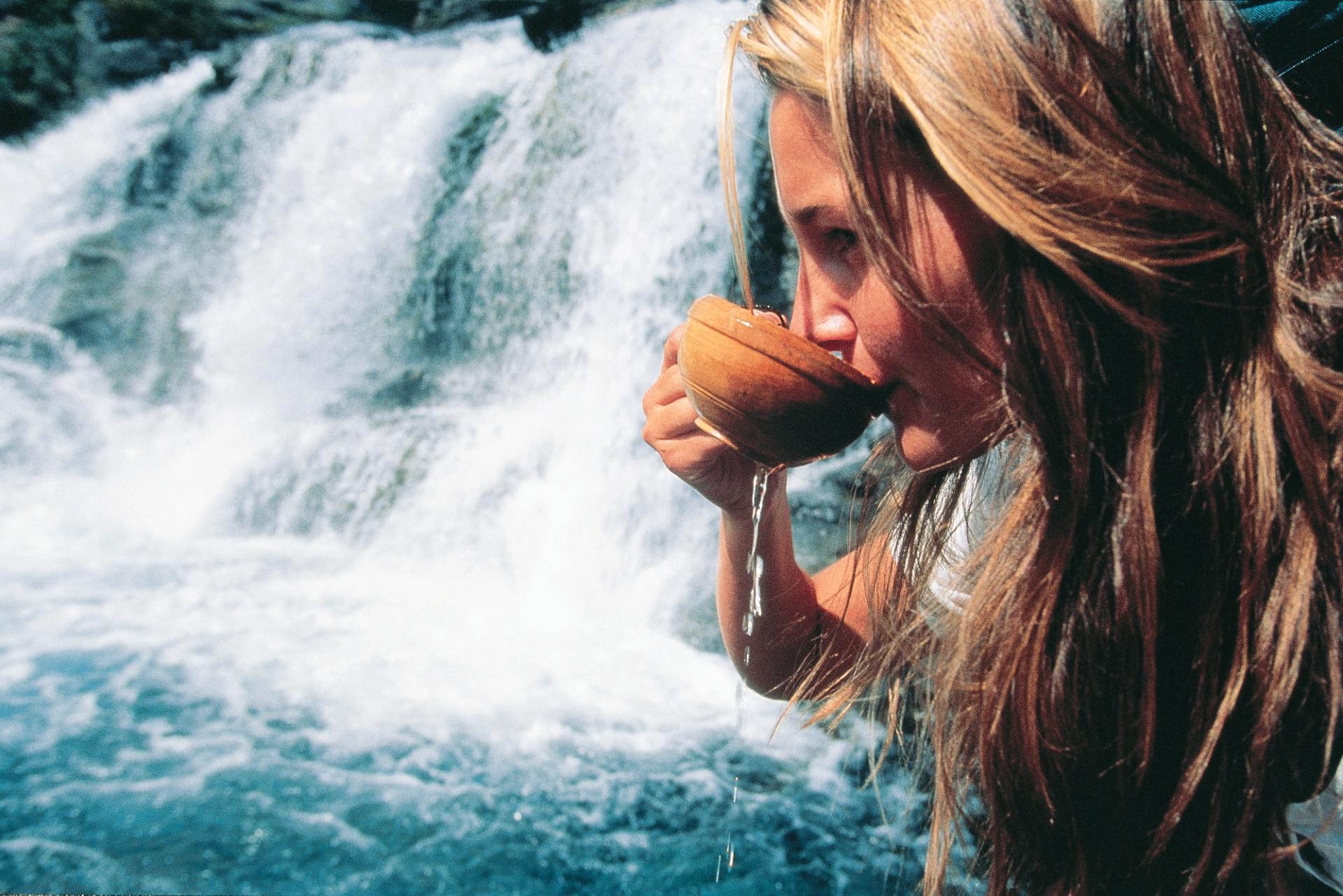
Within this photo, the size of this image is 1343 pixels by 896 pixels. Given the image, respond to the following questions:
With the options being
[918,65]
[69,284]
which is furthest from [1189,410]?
[69,284]

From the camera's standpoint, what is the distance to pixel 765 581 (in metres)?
1.46

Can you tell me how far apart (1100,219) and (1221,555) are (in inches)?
14.0

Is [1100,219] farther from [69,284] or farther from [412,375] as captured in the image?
[69,284]

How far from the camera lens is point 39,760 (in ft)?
9.95

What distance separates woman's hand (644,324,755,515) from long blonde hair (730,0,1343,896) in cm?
41

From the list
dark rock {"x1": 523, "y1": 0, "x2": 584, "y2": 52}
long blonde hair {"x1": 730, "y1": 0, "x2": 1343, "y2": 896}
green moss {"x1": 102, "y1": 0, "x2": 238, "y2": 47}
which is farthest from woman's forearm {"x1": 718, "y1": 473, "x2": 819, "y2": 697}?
green moss {"x1": 102, "y1": 0, "x2": 238, "y2": 47}

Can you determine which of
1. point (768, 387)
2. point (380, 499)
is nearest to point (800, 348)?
point (768, 387)

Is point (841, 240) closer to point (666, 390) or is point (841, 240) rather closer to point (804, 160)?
point (804, 160)

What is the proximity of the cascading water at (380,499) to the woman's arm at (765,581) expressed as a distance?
4.33ft

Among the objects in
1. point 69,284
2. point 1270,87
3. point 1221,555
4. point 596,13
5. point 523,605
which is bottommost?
point 523,605

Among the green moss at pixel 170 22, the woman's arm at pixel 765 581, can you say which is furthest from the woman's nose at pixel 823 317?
the green moss at pixel 170 22

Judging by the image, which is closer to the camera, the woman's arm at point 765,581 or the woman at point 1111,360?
the woman at point 1111,360

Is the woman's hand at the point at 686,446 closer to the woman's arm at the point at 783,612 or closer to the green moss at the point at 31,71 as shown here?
the woman's arm at the point at 783,612

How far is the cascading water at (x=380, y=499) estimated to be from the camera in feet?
9.19
